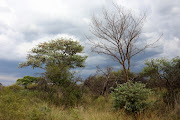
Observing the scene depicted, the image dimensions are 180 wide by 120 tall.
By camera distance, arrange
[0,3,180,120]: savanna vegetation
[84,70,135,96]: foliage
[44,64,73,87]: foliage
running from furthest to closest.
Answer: [84,70,135,96]: foliage → [44,64,73,87]: foliage → [0,3,180,120]: savanna vegetation

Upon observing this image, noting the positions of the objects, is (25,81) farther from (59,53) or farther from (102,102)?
(102,102)

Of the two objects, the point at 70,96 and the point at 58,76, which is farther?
the point at 58,76

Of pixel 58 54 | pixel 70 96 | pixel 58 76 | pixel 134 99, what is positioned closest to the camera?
pixel 134 99

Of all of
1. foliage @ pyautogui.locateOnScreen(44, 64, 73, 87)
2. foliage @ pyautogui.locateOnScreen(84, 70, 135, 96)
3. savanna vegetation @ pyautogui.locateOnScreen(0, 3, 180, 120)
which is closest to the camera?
savanna vegetation @ pyautogui.locateOnScreen(0, 3, 180, 120)

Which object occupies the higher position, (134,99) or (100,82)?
(100,82)

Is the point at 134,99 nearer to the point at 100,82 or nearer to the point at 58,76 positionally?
the point at 58,76

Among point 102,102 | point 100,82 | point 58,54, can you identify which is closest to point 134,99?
point 102,102

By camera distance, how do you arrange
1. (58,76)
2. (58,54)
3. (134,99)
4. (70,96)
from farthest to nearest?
(58,54) → (58,76) → (70,96) → (134,99)

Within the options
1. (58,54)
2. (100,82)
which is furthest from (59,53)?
(100,82)

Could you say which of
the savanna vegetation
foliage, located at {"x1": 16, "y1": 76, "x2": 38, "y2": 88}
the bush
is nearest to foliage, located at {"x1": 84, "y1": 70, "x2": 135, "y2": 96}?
the savanna vegetation

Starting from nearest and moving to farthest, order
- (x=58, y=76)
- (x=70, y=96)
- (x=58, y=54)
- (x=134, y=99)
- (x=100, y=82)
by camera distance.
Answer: (x=134, y=99) → (x=70, y=96) → (x=58, y=76) → (x=100, y=82) → (x=58, y=54)

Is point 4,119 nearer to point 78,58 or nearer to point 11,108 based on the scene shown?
point 11,108

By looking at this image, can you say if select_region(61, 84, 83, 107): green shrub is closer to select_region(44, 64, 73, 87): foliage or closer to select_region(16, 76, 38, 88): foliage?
select_region(44, 64, 73, 87): foliage

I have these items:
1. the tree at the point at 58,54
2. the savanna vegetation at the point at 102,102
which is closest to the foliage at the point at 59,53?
the tree at the point at 58,54
